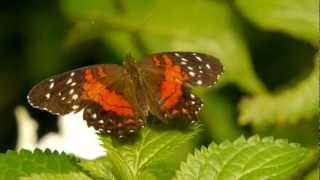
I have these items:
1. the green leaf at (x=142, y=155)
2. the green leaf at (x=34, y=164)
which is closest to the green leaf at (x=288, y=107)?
the green leaf at (x=142, y=155)

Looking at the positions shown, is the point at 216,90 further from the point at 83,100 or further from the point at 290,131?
the point at 83,100

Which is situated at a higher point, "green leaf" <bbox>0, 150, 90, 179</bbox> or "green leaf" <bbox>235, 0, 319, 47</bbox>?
"green leaf" <bbox>235, 0, 319, 47</bbox>

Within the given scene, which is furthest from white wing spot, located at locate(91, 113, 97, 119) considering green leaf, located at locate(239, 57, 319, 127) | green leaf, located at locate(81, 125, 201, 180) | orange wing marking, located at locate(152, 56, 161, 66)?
green leaf, located at locate(239, 57, 319, 127)

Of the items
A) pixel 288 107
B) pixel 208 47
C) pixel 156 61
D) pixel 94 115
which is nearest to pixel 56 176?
pixel 94 115

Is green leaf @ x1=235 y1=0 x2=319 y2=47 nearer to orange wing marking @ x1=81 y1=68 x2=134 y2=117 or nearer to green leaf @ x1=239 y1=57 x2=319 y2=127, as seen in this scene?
green leaf @ x1=239 y1=57 x2=319 y2=127

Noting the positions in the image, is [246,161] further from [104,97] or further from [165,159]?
[104,97]

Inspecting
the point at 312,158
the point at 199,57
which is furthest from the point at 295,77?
the point at 312,158
